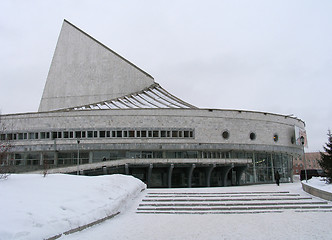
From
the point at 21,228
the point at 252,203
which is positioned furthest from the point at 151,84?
the point at 21,228

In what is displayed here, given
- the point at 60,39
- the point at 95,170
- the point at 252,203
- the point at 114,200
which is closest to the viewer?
the point at 114,200

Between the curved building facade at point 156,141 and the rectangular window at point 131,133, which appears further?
the rectangular window at point 131,133

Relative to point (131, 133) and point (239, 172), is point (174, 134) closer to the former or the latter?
point (131, 133)

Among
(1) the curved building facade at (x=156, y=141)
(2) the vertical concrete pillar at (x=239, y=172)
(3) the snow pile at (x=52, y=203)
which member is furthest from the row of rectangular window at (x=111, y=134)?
(3) the snow pile at (x=52, y=203)

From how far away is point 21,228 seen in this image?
23.5ft

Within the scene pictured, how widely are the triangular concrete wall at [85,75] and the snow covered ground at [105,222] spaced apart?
3260 cm

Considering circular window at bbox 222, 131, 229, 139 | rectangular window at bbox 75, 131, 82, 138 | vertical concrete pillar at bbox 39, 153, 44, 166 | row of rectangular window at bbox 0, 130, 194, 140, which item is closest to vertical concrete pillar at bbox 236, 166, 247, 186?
circular window at bbox 222, 131, 229, 139

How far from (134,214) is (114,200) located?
933 millimetres

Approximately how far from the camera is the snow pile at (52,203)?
7.42 m

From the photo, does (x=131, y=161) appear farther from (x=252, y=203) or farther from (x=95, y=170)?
(x=252, y=203)

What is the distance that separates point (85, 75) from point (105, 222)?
3860cm

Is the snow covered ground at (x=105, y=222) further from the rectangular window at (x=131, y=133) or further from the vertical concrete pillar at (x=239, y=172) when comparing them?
the vertical concrete pillar at (x=239, y=172)

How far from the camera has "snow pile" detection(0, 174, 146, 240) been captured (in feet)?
24.3

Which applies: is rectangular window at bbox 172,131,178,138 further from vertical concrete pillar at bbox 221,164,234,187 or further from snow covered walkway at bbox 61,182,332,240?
snow covered walkway at bbox 61,182,332,240
